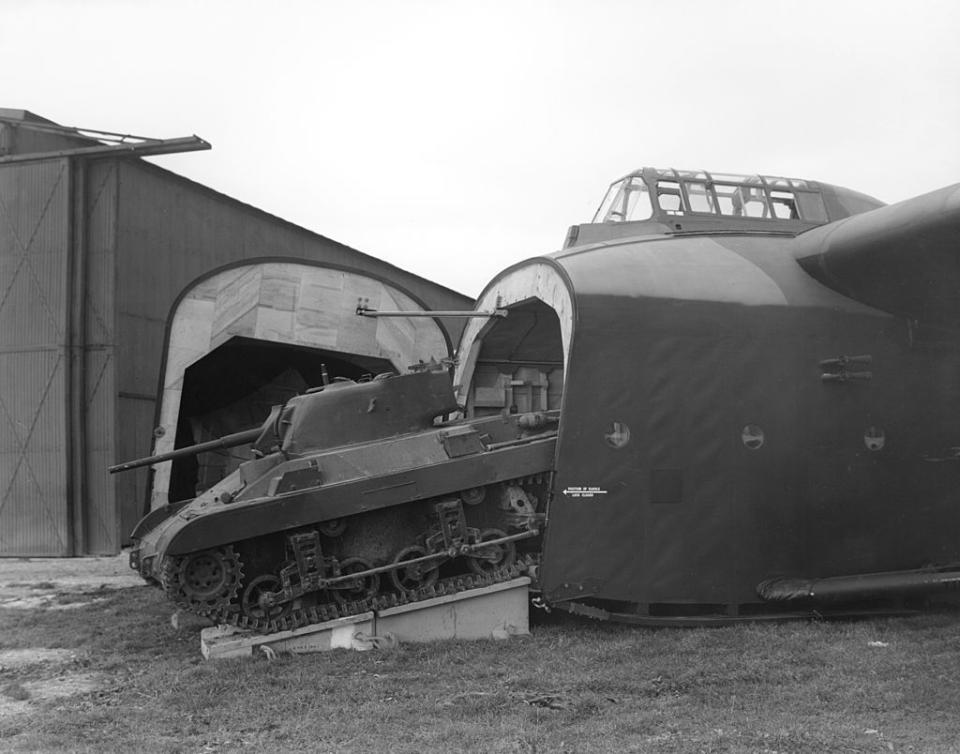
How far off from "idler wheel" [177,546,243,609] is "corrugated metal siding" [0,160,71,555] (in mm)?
9793

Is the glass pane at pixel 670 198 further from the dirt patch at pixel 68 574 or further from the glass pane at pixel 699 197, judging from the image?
the dirt patch at pixel 68 574

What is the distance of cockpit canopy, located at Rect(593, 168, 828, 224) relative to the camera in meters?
12.6

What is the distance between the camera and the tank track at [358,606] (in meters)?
9.50

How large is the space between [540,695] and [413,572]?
8.48 ft

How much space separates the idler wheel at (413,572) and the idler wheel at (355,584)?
20 cm

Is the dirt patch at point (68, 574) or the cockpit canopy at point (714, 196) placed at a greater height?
the cockpit canopy at point (714, 196)

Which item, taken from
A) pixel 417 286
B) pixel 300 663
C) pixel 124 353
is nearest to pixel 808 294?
pixel 300 663

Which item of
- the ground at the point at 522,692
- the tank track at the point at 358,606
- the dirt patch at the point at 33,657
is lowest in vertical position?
the dirt patch at the point at 33,657

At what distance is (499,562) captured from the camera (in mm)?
10391

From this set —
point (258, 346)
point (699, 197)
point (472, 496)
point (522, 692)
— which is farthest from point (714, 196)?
point (258, 346)

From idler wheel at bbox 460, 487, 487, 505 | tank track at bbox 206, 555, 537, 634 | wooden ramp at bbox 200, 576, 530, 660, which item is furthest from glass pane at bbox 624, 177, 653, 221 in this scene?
wooden ramp at bbox 200, 576, 530, 660

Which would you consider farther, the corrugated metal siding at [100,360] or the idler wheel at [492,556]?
the corrugated metal siding at [100,360]

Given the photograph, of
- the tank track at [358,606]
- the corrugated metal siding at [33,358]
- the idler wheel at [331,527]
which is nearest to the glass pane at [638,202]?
the tank track at [358,606]

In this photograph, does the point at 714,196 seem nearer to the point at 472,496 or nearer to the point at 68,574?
the point at 472,496
